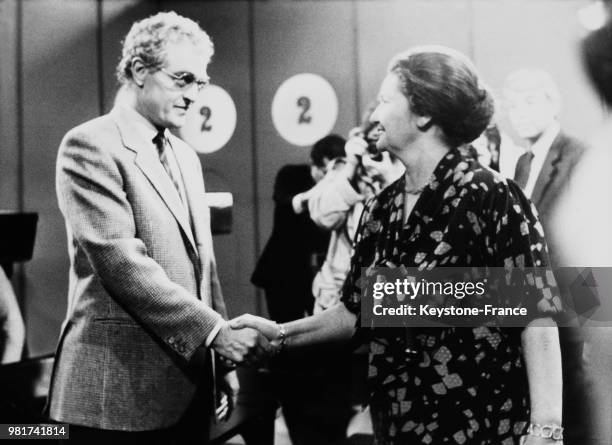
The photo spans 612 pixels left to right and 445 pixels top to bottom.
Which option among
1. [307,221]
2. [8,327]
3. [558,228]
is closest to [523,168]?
[558,228]

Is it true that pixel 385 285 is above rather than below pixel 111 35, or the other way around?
below

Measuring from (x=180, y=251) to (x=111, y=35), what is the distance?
0.99 m

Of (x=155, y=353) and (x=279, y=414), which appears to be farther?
(x=279, y=414)

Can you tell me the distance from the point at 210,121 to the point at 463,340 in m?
1.23

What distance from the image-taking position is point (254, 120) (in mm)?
2334

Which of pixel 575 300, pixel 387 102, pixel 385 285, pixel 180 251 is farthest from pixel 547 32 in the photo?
pixel 180 251

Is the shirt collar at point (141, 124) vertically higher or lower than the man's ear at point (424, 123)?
higher

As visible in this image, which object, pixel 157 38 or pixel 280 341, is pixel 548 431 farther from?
pixel 157 38

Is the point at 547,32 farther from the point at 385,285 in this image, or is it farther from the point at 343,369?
the point at 343,369

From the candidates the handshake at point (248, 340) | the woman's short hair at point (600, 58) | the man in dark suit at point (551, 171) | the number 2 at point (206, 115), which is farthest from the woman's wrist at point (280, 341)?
the woman's short hair at point (600, 58)

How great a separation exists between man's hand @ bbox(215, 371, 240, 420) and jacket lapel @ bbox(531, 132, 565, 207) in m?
1.12

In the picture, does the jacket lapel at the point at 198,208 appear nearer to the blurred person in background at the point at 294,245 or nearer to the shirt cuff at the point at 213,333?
the shirt cuff at the point at 213,333

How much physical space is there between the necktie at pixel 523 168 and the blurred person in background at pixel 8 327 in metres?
1.82

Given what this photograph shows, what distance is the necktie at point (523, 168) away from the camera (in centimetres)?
215
